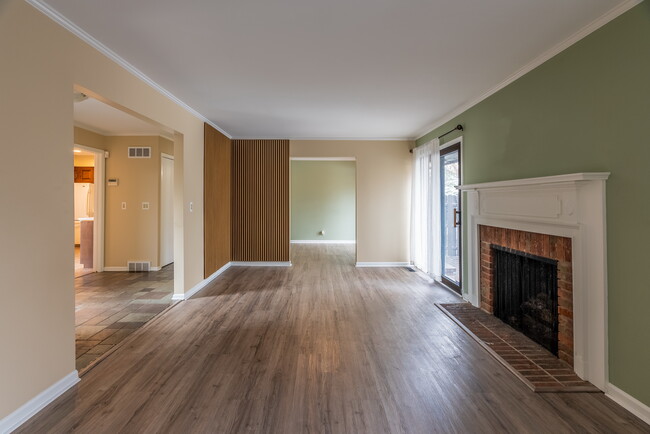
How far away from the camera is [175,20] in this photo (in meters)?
2.27

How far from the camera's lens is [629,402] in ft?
6.56

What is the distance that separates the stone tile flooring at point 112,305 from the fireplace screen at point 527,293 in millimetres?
3744

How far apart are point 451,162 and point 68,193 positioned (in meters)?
4.46

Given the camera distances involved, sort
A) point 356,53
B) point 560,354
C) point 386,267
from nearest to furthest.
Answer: point 560,354 < point 356,53 < point 386,267

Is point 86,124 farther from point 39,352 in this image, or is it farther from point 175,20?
point 39,352

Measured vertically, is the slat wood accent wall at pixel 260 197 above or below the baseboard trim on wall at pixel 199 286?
above

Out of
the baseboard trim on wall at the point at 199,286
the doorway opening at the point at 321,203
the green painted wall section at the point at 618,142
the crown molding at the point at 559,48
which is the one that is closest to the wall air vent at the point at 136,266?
the baseboard trim on wall at the point at 199,286

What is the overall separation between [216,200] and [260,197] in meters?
1.09

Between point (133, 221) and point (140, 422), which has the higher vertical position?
point (133, 221)

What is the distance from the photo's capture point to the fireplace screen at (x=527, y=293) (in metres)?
2.77

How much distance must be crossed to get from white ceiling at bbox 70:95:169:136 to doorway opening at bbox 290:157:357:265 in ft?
16.8

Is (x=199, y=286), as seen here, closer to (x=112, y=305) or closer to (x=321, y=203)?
(x=112, y=305)

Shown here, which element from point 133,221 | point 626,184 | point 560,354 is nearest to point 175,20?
point 626,184

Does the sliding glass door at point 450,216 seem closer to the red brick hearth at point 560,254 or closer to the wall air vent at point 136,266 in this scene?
the red brick hearth at point 560,254
